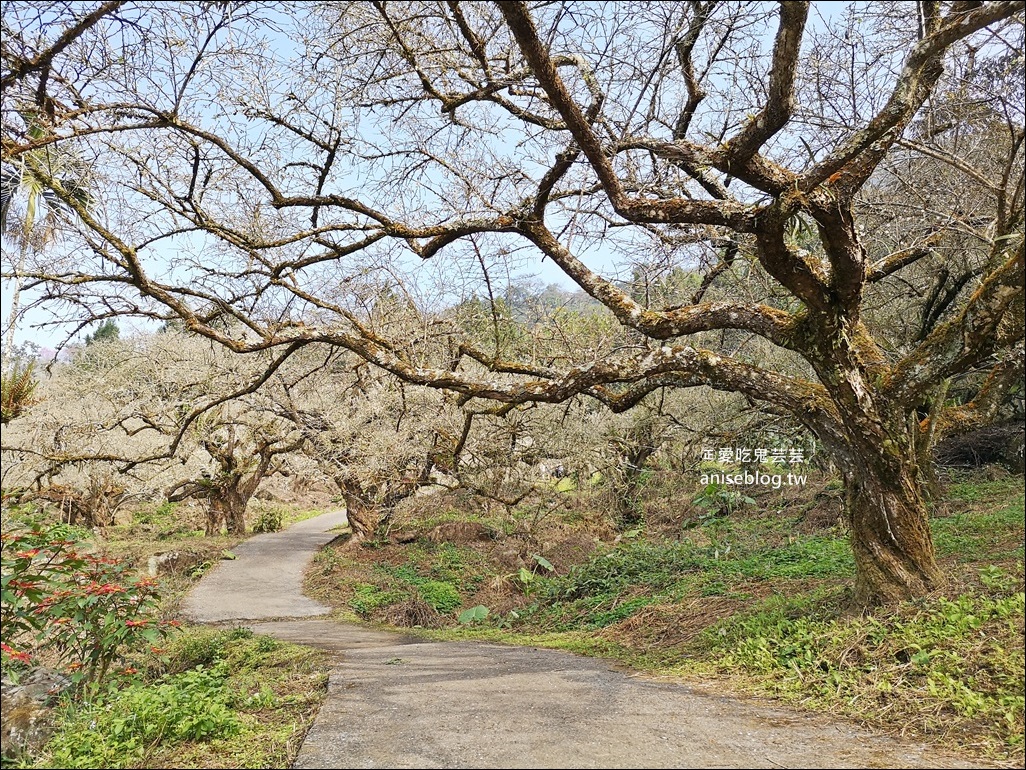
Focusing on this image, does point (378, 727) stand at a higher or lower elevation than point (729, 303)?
lower

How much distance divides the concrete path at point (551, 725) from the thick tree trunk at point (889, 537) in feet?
4.62

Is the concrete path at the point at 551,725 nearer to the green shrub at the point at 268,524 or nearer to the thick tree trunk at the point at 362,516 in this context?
the thick tree trunk at the point at 362,516

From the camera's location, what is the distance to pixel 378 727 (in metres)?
3.66

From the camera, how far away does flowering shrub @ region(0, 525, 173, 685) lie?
3.69 metres

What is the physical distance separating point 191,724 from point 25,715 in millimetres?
1018

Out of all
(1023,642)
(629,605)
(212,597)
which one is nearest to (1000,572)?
(1023,642)

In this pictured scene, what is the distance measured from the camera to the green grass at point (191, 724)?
3.39 m

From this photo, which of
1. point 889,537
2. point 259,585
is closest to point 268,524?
point 259,585

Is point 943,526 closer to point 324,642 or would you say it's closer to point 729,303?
point 729,303

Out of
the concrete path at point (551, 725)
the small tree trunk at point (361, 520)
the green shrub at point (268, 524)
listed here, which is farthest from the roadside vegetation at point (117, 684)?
the green shrub at point (268, 524)

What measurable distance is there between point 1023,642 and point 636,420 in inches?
382

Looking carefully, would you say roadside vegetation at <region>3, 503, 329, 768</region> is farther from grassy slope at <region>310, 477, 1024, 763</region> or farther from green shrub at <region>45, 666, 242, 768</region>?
grassy slope at <region>310, 477, 1024, 763</region>

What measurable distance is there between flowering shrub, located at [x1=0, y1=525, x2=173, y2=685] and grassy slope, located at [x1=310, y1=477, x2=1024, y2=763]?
3.80m

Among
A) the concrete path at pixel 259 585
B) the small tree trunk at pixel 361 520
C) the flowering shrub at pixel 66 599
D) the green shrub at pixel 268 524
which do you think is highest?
the flowering shrub at pixel 66 599
